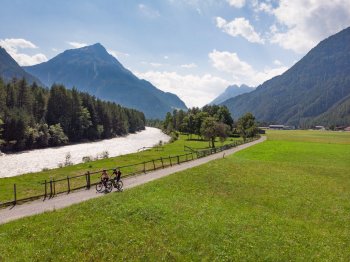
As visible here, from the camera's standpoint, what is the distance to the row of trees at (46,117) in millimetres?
101812

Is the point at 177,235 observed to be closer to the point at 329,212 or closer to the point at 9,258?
the point at 9,258

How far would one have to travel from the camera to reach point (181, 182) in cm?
3669

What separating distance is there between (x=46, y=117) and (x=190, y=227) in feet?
400

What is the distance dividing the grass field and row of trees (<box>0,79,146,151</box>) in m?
73.8

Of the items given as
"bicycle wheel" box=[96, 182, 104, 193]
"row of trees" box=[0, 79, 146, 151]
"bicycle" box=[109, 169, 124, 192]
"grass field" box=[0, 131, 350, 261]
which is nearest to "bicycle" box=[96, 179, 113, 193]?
"bicycle wheel" box=[96, 182, 104, 193]

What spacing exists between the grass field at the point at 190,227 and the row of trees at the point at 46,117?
242 ft

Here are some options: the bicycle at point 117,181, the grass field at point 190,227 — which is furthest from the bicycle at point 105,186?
the grass field at point 190,227

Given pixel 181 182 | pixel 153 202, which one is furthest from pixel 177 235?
pixel 181 182

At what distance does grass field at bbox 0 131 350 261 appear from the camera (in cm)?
1942

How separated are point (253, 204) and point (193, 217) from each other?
8.06 meters

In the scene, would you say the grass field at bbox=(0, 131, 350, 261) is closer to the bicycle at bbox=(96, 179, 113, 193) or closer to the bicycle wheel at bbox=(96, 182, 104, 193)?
the bicycle at bbox=(96, 179, 113, 193)

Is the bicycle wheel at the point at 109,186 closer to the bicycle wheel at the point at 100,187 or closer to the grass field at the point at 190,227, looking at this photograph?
the bicycle wheel at the point at 100,187

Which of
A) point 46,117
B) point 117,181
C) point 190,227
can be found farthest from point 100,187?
point 46,117

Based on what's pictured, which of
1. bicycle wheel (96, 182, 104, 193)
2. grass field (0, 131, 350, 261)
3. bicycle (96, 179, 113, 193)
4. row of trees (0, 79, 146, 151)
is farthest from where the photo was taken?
row of trees (0, 79, 146, 151)
